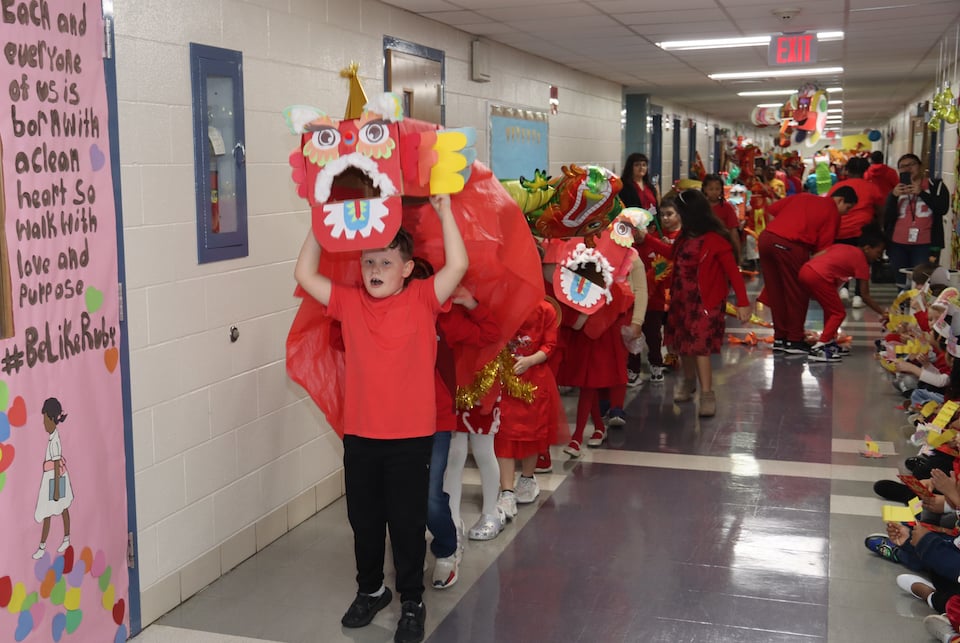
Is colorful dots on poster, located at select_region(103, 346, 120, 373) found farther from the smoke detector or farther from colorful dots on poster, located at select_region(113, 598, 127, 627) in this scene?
the smoke detector

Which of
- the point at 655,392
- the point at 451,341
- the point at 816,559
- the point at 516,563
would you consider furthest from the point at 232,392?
the point at 655,392

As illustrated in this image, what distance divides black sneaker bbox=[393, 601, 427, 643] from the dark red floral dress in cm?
377

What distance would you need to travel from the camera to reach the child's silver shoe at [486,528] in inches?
185

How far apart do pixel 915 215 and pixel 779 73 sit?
264 centimetres

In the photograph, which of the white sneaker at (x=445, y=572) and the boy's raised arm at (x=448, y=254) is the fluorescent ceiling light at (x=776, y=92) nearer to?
the white sneaker at (x=445, y=572)

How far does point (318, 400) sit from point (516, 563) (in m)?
1.23

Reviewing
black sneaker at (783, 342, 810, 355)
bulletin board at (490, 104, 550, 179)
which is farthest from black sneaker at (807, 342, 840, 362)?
bulletin board at (490, 104, 550, 179)

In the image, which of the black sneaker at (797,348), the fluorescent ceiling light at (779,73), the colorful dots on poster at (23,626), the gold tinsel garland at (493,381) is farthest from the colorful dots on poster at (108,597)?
the fluorescent ceiling light at (779,73)

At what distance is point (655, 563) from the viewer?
174 inches

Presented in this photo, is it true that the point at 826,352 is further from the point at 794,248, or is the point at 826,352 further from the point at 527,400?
the point at 527,400

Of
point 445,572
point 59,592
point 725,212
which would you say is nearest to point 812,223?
point 725,212

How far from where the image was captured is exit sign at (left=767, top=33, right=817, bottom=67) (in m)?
7.82

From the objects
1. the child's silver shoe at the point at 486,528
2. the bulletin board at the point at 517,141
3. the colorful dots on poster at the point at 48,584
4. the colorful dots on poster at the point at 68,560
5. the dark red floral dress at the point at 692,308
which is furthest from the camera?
the bulletin board at the point at 517,141

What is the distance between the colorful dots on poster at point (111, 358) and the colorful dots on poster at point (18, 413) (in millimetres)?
448
